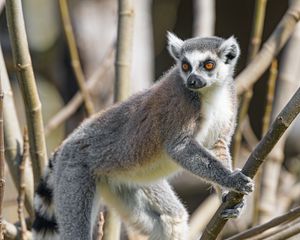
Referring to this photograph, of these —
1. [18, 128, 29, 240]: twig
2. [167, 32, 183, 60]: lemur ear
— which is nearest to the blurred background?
[167, 32, 183, 60]: lemur ear

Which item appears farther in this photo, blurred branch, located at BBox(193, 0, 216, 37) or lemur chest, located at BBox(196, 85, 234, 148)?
blurred branch, located at BBox(193, 0, 216, 37)

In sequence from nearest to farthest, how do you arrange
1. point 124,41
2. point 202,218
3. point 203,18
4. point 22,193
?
point 22,193 < point 124,41 < point 202,218 < point 203,18

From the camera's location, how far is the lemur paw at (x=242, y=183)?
3529 mm

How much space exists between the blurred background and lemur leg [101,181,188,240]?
30 cm

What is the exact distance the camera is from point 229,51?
4.35 m

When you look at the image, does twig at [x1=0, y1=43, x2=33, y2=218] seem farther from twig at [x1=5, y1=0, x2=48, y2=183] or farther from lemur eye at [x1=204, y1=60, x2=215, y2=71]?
lemur eye at [x1=204, y1=60, x2=215, y2=71]

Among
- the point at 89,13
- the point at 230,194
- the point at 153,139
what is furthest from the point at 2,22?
the point at 230,194

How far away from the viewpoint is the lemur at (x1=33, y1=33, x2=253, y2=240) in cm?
414

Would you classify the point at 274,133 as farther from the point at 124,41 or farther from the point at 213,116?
the point at 124,41

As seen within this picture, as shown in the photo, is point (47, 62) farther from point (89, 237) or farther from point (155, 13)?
point (89, 237)

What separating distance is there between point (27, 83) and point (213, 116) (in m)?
1.12

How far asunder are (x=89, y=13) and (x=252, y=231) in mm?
4800

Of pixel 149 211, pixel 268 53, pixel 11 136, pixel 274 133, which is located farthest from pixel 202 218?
pixel 274 133

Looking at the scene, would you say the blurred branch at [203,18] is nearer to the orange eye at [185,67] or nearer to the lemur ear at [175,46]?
the lemur ear at [175,46]
